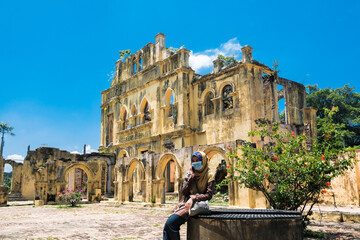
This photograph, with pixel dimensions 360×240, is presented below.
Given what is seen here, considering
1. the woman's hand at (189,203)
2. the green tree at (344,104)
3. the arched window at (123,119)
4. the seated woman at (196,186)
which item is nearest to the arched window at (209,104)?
the arched window at (123,119)

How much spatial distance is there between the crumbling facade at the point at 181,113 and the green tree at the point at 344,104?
1484 centimetres

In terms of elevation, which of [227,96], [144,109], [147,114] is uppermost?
[144,109]

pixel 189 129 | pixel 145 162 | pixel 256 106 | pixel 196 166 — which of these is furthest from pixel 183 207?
pixel 189 129

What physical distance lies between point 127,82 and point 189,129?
9095 mm

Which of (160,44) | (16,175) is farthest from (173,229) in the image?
(16,175)

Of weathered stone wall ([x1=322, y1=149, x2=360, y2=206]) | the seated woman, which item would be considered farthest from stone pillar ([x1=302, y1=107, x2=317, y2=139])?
the seated woman

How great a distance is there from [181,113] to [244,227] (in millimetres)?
16143

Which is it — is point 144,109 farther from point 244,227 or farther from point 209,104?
point 244,227

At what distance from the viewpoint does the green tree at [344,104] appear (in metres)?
32.9

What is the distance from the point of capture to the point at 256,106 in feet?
57.2

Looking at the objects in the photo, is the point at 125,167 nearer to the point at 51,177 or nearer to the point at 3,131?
the point at 51,177

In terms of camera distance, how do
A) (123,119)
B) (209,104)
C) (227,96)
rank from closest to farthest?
(227,96) < (209,104) < (123,119)

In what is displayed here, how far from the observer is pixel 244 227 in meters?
4.30

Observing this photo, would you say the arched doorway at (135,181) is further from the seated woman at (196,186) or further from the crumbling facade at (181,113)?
the seated woman at (196,186)
